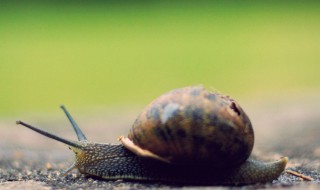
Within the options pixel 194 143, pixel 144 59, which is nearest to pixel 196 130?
pixel 194 143

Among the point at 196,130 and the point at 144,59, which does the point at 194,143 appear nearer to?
the point at 196,130

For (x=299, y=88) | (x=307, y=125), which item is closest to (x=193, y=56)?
(x=299, y=88)

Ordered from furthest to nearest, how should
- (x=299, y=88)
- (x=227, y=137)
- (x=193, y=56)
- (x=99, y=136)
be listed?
(x=193, y=56) < (x=299, y=88) < (x=99, y=136) < (x=227, y=137)

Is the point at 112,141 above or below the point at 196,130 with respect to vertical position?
below

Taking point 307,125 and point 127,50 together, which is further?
point 127,50

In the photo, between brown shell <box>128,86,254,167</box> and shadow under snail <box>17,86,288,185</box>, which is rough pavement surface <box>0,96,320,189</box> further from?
brown shell <box>128,86,254,167</box>

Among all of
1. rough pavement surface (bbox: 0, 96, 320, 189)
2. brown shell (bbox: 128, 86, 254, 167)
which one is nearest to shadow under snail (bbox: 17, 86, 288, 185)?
brown shell (bbox: 128, 86, 254, 167)

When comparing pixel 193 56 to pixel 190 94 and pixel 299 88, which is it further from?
pixel 190 94

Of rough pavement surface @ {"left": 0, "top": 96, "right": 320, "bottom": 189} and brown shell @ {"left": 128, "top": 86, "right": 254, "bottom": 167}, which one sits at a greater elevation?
brown shell @ {"left": 128, "top": 86, "right": 254, "bottom": 167}
